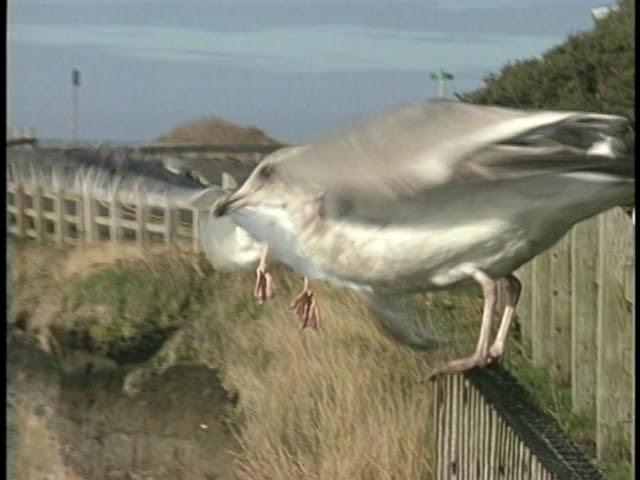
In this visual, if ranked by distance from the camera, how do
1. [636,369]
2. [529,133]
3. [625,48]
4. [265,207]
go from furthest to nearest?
[625,48] → [636,369] → [265,207] → [529,133]

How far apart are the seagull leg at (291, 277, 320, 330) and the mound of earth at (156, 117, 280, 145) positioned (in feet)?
0.46

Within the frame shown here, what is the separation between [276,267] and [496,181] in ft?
0.85

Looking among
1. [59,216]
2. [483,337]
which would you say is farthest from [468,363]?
[59,216]

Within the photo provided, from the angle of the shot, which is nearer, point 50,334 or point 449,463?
point 50,334

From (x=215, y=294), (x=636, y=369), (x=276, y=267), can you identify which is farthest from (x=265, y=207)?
(x=636, y=369)

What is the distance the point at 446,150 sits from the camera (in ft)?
4.55

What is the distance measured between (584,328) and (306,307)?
607 millimetres

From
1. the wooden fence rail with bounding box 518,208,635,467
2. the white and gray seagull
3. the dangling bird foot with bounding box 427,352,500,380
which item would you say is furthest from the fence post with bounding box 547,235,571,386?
the white and gray seagull

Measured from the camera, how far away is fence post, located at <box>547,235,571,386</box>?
1.85 metres

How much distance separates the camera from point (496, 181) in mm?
1392

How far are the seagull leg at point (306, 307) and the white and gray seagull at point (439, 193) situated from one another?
0.19 ft

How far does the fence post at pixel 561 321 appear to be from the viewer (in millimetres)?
1854

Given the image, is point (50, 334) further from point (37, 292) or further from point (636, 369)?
point (636, 369)

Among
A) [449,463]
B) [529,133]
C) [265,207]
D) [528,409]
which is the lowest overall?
[449,463]
